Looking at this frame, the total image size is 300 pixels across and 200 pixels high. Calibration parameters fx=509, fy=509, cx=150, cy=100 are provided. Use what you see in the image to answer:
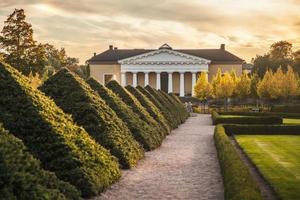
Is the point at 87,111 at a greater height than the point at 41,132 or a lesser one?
greater

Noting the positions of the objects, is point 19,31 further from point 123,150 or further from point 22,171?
point 22,171

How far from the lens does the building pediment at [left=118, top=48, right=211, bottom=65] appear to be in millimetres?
106812

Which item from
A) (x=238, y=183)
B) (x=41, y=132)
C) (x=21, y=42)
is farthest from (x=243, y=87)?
(x=41, y=132)

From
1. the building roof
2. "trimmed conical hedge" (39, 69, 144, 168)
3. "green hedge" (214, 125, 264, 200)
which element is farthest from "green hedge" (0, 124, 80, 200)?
the building roof

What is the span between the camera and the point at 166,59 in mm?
107500

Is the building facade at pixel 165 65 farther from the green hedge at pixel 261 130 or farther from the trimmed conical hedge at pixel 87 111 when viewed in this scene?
the trimmed conical hedge at pixel 87 111

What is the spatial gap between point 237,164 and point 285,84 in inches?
2019

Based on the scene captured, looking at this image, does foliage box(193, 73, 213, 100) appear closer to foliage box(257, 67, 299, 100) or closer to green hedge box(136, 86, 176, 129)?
foliage box(257, 67, 299, 100)

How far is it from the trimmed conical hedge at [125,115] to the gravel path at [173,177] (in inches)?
24.6

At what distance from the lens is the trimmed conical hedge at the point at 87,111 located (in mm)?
15648

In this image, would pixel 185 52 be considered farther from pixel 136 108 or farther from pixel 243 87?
pixel 136 108

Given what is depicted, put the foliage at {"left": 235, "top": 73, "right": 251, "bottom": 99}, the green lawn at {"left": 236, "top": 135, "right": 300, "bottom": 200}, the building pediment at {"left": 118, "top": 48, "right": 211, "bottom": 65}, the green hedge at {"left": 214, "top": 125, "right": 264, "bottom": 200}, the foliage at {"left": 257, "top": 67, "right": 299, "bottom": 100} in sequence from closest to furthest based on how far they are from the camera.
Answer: the green hedge at {"left": 214, "top": 125, "right": 264, "bottom": 200}
the green lawn at {"left": 236, "top": 135, "right": 300, "bottom": 200}
the foliage at {"left": 257, "top": 67, "right": 299, "bottom": 100}
the foliage at {"left": 235, "top": 73, "right": 251, "bottom": 99}
the building pediment at {"left": 118, "top": 48, "right": 211, "bottom": 65}

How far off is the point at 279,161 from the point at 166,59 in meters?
89.1

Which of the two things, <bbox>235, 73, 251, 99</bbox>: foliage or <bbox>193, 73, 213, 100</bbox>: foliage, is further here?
<bbox>193, 73, 213, 100</bbox>: foliage
